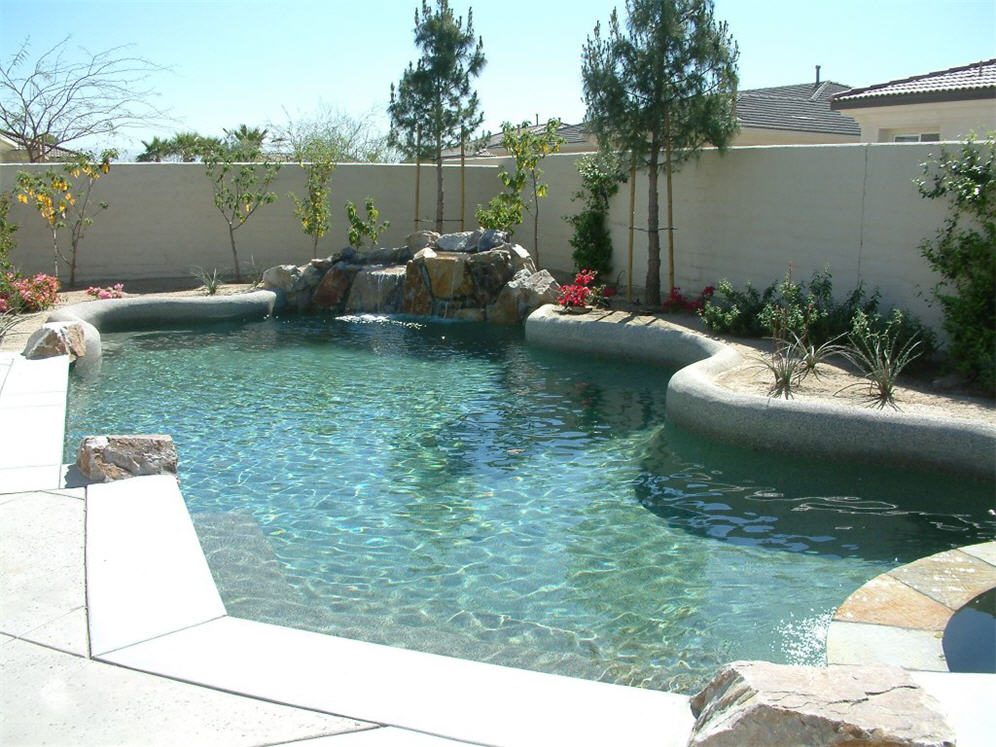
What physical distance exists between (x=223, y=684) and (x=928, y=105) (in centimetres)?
1450

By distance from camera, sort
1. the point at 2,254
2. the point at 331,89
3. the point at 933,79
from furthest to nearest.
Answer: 1. the point at 331,89
2. the point at 933,79
3. the point at 2,254

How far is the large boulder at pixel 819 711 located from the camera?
111 inches

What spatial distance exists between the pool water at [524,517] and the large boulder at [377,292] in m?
4.47

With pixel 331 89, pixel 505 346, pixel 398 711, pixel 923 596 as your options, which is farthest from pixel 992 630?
pixel 331 89

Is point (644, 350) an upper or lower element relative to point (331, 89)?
lower

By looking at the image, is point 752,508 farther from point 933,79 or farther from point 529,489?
point 933,79

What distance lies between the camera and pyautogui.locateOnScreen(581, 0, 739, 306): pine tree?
11.9m

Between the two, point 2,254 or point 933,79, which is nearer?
point 2,254

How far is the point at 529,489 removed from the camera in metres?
6.93

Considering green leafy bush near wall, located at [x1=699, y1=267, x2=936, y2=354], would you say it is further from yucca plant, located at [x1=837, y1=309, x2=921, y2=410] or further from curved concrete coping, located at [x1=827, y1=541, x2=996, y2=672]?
curved concrete coping, located at [x1=827, y1=541, x2=996, y2=672]

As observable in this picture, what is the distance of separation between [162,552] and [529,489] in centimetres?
296

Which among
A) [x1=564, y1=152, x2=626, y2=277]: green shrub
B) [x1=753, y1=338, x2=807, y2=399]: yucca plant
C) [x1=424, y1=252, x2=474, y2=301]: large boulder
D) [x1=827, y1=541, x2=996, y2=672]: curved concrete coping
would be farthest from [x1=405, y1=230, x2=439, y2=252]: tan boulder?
[x1=827, y1=541, x2=996, y2=672]: curved concrete coping

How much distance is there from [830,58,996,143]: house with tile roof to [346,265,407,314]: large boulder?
8.22 m

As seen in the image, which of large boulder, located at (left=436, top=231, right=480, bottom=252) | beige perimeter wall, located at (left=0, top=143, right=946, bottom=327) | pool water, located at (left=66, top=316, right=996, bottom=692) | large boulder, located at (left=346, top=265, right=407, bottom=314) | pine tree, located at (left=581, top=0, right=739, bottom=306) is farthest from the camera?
large boulder, located at (left=436, top=231, right=480, bottom=252)
